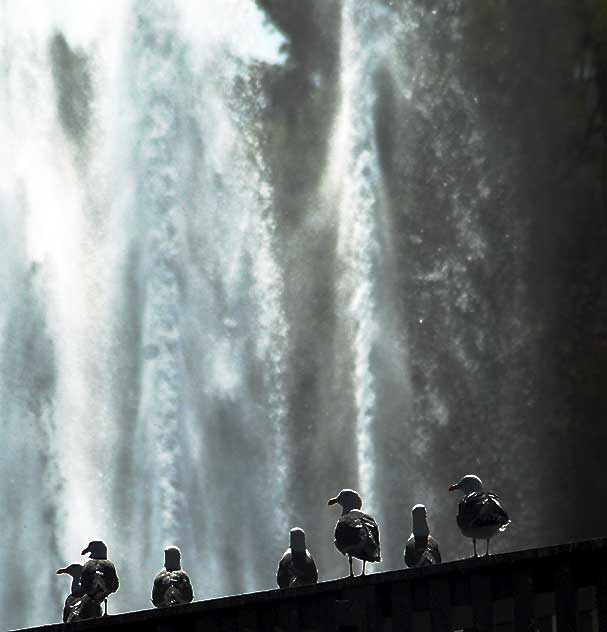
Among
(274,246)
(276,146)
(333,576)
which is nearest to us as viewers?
(333,576)

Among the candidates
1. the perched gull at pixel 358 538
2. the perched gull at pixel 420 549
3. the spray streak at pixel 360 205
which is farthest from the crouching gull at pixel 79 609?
the spray streak at pixel 360 205

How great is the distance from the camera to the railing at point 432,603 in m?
16.5

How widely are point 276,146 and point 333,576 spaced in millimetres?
9812

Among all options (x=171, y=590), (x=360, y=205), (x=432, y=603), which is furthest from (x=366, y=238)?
(x=432, y=603)

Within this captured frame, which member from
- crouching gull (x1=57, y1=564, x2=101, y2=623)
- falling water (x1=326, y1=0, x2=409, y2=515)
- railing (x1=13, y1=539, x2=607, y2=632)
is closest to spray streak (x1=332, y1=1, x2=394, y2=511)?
falling water (x1=326, y1=0, x2=409, y2=515)

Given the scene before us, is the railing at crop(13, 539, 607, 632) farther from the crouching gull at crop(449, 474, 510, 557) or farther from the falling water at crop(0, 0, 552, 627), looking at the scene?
the falling water at crop(0, 0, 552, 627)

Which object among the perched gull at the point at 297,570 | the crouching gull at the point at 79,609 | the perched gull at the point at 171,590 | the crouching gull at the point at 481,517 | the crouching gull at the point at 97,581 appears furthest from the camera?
the perched gull at the point at 171,590

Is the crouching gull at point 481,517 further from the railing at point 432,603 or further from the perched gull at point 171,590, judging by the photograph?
the perched gull at point 171,590

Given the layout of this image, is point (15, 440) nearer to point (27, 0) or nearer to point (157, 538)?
point (157, 538)

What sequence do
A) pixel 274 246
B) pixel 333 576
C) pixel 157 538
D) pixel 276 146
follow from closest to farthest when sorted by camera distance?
pixel 157 538
pixel 333 576
pixel 274 246
pixel 276 146

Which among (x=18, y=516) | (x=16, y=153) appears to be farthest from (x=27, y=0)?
(x=18, y=516)

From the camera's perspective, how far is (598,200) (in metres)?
43.7

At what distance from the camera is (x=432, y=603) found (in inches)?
686

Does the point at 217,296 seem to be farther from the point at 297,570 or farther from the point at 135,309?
the point at 297,570
